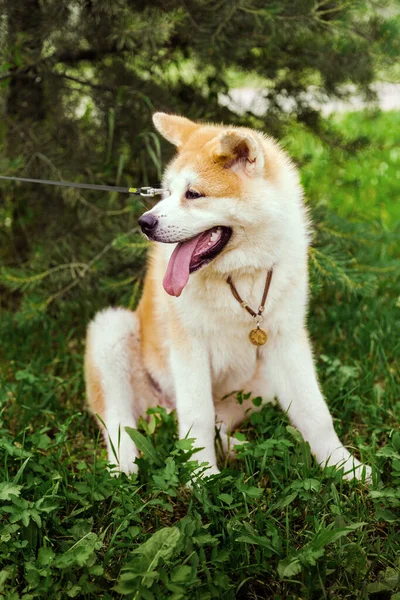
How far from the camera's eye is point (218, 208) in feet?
7.64

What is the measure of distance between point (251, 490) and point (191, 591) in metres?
0.45

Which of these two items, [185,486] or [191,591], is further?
[185,486]

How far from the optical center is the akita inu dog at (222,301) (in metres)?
2.36

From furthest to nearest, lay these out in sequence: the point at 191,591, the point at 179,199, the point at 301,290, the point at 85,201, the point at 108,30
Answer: the point at 85,201
the point at 108,30
the point at 301,290
the point at 179,199
the point at 191,591

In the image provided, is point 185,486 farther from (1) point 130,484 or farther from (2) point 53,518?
(2) point 53,518

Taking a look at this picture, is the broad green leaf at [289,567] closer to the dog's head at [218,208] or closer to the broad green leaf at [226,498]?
the broad green leaf at [226,498]

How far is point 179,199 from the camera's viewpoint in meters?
2.38

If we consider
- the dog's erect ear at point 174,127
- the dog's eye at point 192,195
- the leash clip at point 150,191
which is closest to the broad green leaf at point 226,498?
the dog's eye at point 192,195

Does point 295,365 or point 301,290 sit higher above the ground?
point 301,290

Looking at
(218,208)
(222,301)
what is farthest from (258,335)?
(218,208)

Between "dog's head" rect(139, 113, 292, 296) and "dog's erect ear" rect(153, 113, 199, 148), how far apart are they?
22 cm

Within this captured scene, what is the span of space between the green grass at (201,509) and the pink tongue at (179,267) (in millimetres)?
585

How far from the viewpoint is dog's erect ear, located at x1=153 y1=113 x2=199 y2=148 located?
2.69 meters

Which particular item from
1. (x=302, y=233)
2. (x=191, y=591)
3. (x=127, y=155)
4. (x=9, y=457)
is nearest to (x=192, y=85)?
(x=127, y=155)
